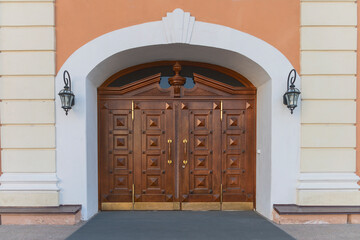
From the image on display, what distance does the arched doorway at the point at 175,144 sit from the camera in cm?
462

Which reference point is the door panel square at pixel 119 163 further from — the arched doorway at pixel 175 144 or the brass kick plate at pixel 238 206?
the brass kick plate at pixel 238 206

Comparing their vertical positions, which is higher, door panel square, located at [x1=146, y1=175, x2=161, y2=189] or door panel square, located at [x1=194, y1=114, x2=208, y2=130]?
door panel square, located at [x1=194, y1=114, x2=208, y2=130]

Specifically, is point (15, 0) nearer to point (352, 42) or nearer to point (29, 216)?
point (29, 216)

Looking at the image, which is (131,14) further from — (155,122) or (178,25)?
(155,122)

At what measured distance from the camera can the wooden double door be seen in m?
4.63

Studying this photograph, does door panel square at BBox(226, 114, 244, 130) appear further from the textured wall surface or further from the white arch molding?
the textured wall surface

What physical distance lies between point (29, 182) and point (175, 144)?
271 centimetres

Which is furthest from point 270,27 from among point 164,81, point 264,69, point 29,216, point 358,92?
point 29,216

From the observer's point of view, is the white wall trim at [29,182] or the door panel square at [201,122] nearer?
the white wall trim at [29,182]

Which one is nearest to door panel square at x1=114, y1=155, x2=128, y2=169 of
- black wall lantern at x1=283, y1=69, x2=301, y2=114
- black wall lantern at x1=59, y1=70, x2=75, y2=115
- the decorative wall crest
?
black wall lantern at x1=59, y1=70, x2=75, y2=115

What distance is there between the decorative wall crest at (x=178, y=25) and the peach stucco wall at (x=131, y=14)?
115 millimetres

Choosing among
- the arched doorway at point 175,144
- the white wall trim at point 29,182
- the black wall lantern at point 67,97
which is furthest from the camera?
the arched doorway at point 175,144

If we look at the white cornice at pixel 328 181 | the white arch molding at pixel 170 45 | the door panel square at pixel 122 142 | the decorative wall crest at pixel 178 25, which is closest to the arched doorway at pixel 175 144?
the door panel square at pixel 122 142

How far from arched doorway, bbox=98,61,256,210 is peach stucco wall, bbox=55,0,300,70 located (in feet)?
3.42
